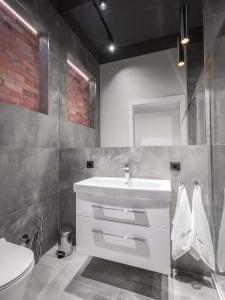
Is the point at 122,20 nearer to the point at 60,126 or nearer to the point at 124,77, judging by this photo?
the point at 124,77

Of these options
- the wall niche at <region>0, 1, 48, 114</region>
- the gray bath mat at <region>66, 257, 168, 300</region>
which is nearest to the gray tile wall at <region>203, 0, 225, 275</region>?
the gray bath mat at <region>66, 257, 168, 300</region>

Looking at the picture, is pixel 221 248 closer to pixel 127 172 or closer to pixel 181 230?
pixel 181 230

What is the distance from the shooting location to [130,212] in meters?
1.28

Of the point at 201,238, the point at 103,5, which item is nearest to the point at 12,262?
the point at 201,238

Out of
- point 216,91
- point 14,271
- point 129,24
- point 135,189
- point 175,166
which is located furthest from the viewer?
point 129,24

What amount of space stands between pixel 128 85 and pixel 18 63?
3.77 feet

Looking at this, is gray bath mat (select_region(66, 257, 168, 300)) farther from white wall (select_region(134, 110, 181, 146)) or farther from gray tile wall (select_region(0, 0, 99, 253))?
white wall (select_region(134, 110, 181, 146))

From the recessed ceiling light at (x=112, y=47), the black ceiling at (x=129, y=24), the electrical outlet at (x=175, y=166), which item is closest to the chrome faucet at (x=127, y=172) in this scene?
the electrical outlet at (x=175, y=166)

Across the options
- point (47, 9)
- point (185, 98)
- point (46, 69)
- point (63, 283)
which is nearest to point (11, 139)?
point (46, 69)

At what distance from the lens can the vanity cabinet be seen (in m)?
1.22

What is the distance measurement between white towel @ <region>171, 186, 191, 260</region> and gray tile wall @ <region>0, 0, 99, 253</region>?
115 centimetres

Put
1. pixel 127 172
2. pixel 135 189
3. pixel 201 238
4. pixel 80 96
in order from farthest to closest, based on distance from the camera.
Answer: pixel 80 96 < pixel 127 172 < pixel 201 238 < pixel 135 189

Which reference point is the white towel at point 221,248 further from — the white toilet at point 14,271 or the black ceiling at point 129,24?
the black ceiling at point 129,24

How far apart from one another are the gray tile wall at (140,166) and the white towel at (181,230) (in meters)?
0.18
